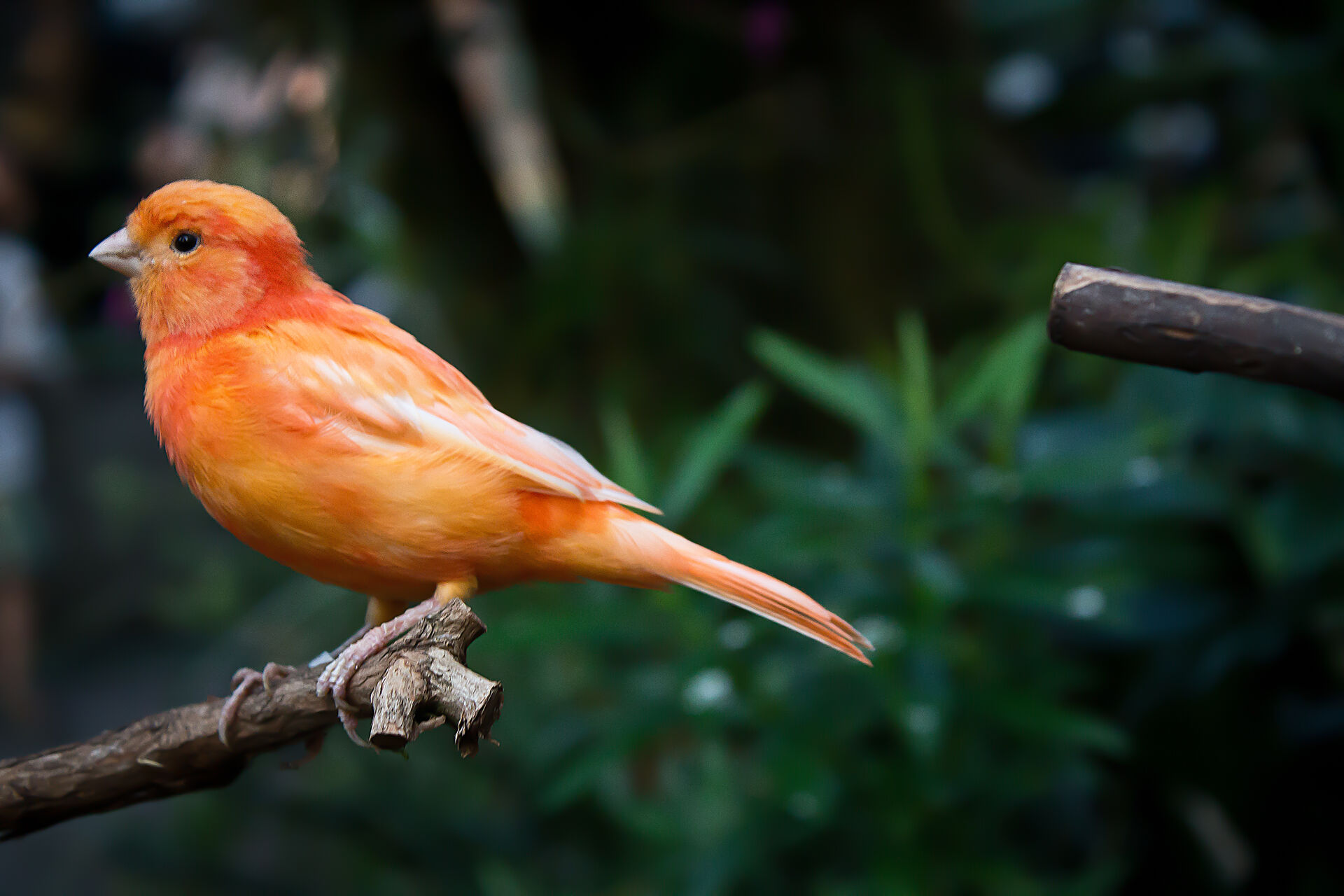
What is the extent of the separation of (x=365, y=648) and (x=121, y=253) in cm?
23

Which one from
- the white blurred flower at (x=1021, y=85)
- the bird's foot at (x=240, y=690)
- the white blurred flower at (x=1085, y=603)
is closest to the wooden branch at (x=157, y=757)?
the bird's foot at (x=240, y=690)

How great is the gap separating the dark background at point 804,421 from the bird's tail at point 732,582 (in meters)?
0.50

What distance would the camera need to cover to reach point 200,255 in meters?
0.51

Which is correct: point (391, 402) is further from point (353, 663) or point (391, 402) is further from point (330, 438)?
point (353, 663)

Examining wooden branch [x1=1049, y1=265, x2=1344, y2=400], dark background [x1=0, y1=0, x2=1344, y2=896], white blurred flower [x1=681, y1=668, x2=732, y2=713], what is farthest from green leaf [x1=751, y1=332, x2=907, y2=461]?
wooden branch [x1=1049, y1=265, x2=1344, y2=400]

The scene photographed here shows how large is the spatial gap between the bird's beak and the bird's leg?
22 cm

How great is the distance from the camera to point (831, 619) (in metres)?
0.48

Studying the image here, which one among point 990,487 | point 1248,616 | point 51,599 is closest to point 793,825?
point 990,487

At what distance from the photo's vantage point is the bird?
0.50 meters

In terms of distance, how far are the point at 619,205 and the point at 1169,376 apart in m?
0.95

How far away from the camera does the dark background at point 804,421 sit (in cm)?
123

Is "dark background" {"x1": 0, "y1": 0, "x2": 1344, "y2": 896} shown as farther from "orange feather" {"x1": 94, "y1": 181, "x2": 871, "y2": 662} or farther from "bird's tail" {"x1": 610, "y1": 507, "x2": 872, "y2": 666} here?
"bird's tail" {"x1": 610, "y1": 507, "x2": 872, "y2": 666}

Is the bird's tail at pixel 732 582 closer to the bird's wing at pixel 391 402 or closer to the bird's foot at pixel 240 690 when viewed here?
the bird's wing at pixel 391 402

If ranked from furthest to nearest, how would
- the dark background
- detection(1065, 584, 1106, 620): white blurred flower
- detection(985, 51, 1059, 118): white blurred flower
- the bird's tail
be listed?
detection(985, 51, 1059, 118): white blurred flower < the dark background < detection(1065, 584, 1106, 620): white blurred flower < the bird's tail
